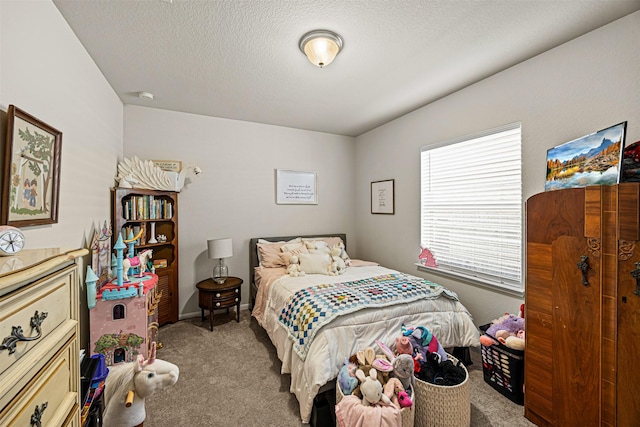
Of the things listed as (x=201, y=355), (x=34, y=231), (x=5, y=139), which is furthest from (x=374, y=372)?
(x=5, y=139)

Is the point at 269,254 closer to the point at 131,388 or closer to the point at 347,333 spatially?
the point at 347,333

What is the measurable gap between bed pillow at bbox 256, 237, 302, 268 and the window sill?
1.76 m

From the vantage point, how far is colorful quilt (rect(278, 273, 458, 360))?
2018 millimetres

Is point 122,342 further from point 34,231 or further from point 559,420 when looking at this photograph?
point 559,420

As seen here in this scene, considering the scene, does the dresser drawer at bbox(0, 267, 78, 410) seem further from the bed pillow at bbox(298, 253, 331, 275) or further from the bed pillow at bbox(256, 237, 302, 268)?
the bed pillow at bbox(256, 237, 302, 268)

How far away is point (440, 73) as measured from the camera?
2.52 m

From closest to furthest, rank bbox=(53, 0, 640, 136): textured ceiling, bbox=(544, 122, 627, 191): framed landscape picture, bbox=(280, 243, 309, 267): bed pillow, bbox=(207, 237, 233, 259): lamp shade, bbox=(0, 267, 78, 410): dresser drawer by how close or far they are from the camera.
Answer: bbox=(0, 267, 78, 410): dresser drawer
bbox=(544, 122, 627, 191): framed landscape picture
bbox=(53, 0, 640, 136): textured ceiling
bbox=(207, 237, 233, 259): lamp shade
bbox=(280, 243, 309, 267): bed pillow

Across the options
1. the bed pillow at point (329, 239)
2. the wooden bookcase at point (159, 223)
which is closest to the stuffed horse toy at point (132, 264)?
the wooden bookcase at point (159, 223)

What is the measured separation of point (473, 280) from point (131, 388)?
112 inches

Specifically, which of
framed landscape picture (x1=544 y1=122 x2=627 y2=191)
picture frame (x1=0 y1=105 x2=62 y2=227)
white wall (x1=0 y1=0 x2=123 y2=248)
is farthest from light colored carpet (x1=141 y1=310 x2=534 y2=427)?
framed landscape picture (x1=544 y1=122 x2=627 y2=191)

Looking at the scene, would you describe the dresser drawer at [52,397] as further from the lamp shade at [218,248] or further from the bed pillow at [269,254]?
the bed pillow at [269,254]

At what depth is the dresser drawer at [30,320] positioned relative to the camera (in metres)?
0.61

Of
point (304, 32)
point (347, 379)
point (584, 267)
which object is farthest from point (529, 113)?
point (347, 379)

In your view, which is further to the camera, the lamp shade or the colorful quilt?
the lamp shade
